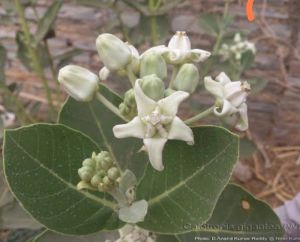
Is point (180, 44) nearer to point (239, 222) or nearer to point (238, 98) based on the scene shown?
point (238, 98)

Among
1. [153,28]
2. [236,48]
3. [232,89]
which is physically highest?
[232,89]

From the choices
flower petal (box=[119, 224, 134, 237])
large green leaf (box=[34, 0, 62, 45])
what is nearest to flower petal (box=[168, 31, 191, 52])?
flower petal (box=[119, 224, 134, 237])

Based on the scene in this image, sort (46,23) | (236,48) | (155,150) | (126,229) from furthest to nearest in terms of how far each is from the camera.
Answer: (236,48) < (46,23) < (126,229) < (155,150)

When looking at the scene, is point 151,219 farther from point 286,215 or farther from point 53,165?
point 286,215

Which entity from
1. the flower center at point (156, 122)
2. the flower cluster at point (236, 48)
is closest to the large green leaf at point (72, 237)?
the flower center at point (156, 122)

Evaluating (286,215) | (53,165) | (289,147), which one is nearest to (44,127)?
(53,165)

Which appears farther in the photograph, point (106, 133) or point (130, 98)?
point (106, 133)

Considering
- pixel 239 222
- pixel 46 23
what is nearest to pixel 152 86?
pixel 239 222
